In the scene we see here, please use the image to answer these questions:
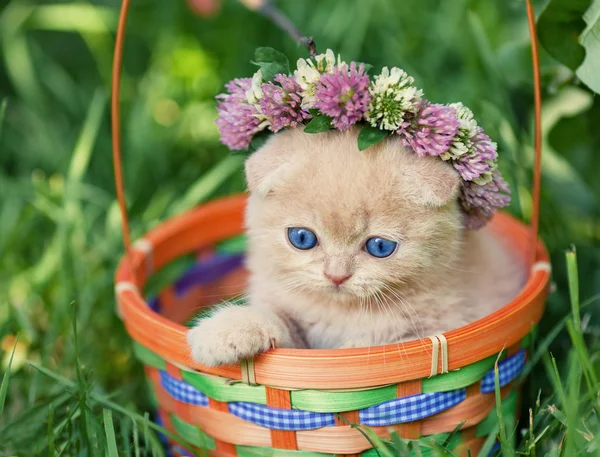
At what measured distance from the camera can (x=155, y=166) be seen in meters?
2.25

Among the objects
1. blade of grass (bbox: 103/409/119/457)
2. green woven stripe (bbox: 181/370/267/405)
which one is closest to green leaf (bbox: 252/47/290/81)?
green woven stripe (bbox: 181/370/267/405)

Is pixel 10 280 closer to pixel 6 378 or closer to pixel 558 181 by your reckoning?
pixel 6 378

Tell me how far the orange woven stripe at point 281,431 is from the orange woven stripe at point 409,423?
0.56 ft

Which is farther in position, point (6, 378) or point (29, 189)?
point (29, 189)

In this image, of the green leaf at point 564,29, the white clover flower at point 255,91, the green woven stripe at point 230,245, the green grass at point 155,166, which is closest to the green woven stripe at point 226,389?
the green grass at point 155,166

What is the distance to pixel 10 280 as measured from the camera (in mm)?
1818

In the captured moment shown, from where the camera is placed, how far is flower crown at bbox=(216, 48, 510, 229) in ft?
3.56

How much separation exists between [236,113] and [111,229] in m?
0.87

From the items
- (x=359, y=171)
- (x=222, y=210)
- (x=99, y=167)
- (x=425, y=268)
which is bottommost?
(x=99, y=167)

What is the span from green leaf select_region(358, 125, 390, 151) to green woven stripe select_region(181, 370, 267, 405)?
1.35ft

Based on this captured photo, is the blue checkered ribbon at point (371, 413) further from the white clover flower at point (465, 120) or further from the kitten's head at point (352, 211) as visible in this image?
the white clover flower at point (465, 120)

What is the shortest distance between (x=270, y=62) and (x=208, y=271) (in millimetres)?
838

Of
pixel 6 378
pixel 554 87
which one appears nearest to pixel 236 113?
pixel 6 378

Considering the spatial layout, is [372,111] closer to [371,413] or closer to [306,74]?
[306,74]
